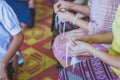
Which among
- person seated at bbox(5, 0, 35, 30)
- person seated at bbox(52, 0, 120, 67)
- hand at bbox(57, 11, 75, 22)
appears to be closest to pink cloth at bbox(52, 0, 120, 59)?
person seated at bbox(52, 0, 120, 67)

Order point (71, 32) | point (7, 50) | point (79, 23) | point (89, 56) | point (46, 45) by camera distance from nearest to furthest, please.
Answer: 1. point (7, 50)
2. point (89, 56)
3. point (79, 23)
4. point (71, 32)
5. point (46, 45)

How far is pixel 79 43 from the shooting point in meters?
1.49

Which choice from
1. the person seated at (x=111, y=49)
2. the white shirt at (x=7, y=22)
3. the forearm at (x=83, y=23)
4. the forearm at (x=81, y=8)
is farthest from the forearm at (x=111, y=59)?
the forearm at (x=81, y=8)

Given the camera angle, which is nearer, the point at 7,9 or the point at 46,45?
the point at 7,9

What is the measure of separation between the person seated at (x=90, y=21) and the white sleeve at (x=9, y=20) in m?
0.36

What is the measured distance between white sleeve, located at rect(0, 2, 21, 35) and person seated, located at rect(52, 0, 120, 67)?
1.20ft

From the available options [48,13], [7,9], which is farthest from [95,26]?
[48,13]

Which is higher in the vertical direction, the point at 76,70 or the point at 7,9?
the point at 7,9

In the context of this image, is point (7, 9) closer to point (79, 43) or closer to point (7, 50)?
point (7, 50)

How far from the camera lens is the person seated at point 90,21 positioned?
155cm

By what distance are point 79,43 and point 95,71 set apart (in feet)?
0.60

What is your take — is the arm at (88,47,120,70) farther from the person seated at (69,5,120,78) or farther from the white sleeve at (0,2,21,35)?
the white sleeve at (0,2,21,35)

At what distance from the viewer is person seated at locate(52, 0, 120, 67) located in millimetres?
1554

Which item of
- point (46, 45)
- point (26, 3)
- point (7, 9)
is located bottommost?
point (46, 45)
